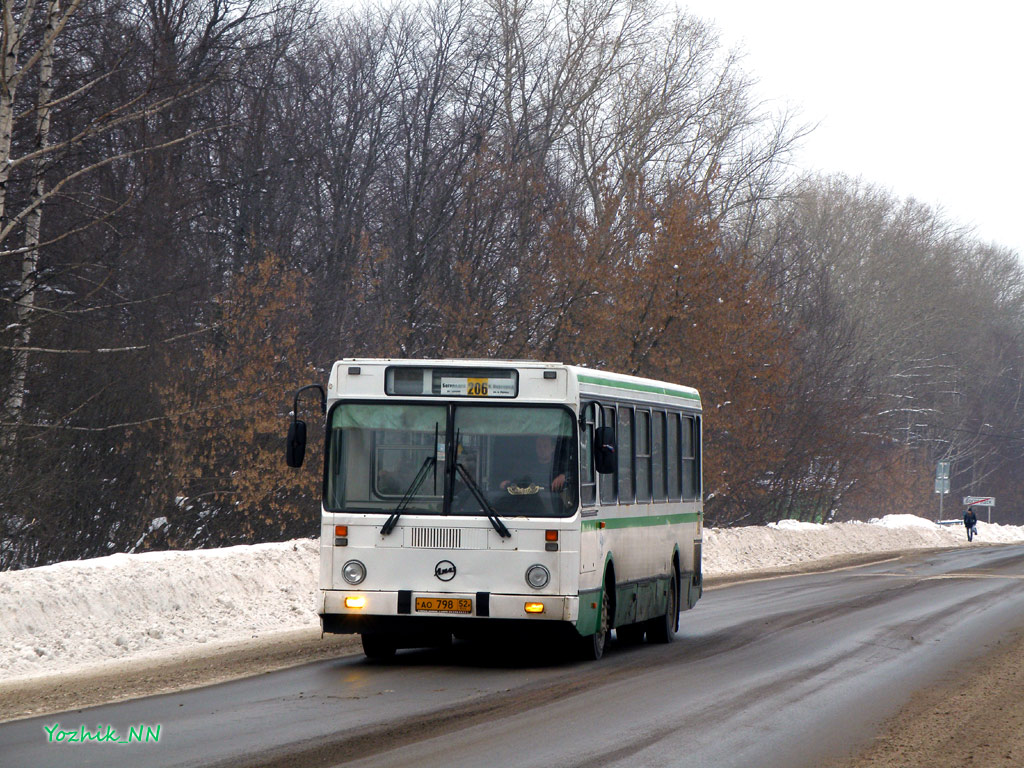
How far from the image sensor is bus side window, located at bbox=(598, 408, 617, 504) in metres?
14.1

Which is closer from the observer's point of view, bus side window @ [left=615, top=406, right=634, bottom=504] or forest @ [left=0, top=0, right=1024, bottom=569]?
bus side window @ [left=615, top=406, right=634, bottom=504]

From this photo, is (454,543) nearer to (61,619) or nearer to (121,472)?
(61,619)

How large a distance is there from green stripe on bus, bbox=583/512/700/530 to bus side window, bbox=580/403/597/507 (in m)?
0.21

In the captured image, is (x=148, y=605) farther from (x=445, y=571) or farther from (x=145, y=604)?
(x=445, y=571)

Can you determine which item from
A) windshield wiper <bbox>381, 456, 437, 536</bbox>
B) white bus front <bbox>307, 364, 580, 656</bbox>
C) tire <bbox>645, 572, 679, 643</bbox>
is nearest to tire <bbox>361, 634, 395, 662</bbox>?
white bus front <bbox>307, 364, 580, 656</bbox>

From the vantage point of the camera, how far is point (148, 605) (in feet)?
52.1

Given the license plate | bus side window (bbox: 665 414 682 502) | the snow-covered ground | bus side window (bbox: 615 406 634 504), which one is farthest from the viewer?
bus side window (bbox: 665 414 682 502)

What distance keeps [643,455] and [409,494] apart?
365 centimetres

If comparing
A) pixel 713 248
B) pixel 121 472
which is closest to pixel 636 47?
pixel 713 248

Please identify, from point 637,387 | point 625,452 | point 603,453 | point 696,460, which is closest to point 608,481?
point 625,452

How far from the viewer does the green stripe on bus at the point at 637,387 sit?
1390 cm

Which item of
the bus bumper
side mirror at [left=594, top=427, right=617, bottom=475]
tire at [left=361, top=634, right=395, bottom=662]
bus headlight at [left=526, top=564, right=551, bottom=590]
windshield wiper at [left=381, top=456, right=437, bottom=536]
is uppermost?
side mirror at [left=594, top=427, right=617, bottom=475]

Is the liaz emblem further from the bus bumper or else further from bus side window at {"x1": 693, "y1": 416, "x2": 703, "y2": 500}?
bus side window at {"x1": 693, "y1": 416, "x2": 703, "y2": 500}

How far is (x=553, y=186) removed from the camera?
4550 centimetres
